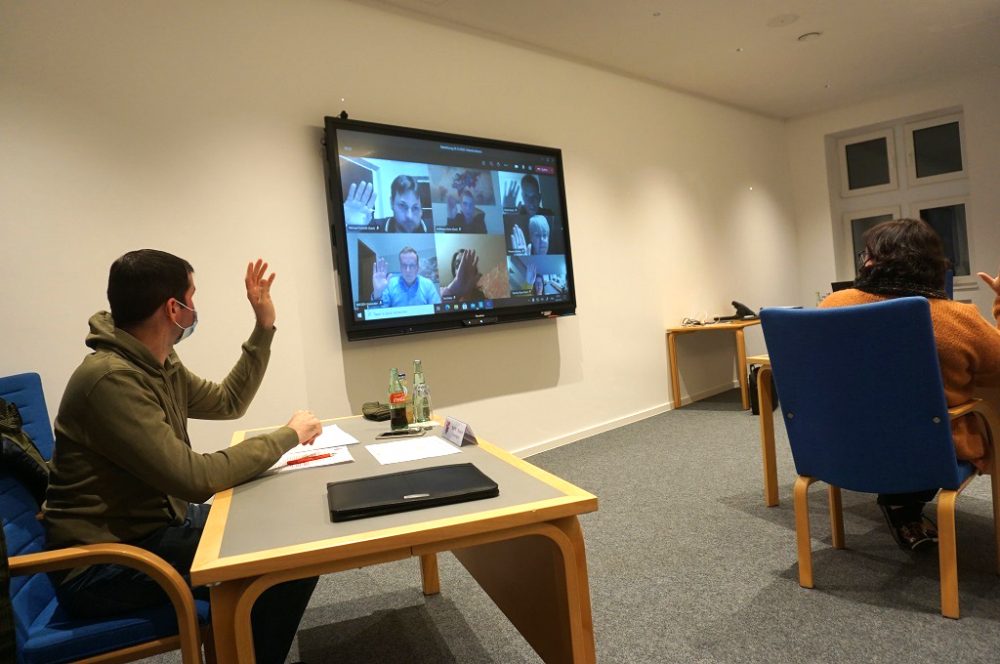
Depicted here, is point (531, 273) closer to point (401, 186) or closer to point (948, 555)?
point (401, 186)

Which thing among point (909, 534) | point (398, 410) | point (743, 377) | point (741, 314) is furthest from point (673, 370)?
point (398, 410)

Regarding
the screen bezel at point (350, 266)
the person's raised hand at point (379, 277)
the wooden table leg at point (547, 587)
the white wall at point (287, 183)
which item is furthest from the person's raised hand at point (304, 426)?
the person's raised hand at point (379, 277)

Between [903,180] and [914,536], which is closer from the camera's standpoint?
[914,536]

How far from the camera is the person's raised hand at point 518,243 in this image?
4.27m

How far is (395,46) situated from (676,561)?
3247mm

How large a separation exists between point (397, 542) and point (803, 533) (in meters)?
1.62

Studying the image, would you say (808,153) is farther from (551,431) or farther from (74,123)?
(74,123)

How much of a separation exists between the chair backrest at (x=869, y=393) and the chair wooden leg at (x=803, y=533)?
66 millimetres

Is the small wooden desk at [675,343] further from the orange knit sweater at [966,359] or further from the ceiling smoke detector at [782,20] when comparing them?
the orange knit sweater at [966,359]

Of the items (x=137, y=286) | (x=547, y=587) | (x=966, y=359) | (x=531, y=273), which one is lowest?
(x=547, y=587)

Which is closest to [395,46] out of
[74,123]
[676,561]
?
[74,123]

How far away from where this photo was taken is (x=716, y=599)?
6.94ft

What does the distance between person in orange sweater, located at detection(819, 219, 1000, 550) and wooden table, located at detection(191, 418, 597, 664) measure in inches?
52.9

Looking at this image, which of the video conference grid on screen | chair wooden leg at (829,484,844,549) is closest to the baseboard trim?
the video conference grid on screen
